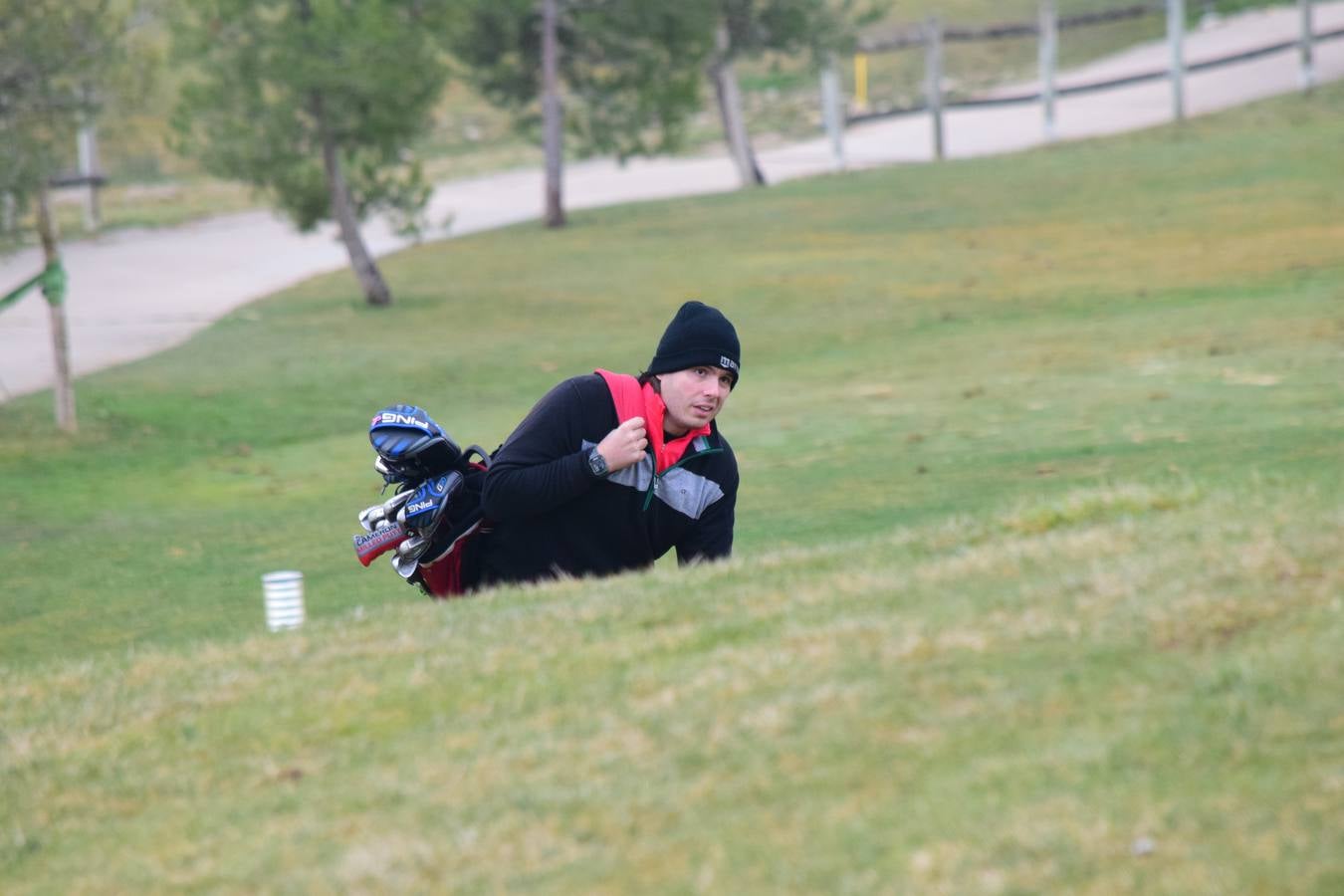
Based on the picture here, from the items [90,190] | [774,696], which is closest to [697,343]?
[774,696]

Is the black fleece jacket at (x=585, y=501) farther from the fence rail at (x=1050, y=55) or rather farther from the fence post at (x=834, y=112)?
the fence post at (x=834, y=112)

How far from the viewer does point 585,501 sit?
648 cm

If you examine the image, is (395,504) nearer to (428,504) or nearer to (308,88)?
(428,504)


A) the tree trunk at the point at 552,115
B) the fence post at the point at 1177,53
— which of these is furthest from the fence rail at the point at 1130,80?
the tree trunk at the point at 552,115

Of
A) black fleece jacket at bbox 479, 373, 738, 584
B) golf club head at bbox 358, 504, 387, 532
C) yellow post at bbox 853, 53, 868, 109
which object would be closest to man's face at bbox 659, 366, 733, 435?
black fleece jacket at bbox 479, 373, 738, 584

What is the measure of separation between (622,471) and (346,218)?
2009 centimetres

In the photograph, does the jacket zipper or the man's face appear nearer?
the man's face

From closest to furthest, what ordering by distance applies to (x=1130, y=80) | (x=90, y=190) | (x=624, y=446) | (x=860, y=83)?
(x=624, y=446), (x=90, y=190), (x=1130, y=80), (x=860, y=83)

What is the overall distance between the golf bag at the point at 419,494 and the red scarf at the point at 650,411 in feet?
1.78

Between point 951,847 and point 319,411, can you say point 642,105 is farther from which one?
point 951,847

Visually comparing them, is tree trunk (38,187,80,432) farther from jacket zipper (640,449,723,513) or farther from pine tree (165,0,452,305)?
jacket zipper (640,449,723,513)

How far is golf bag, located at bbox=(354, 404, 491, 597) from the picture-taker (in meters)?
6.12

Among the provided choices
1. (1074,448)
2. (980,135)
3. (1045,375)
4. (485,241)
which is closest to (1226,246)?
(1045,375)

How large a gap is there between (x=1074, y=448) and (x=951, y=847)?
376 inches
